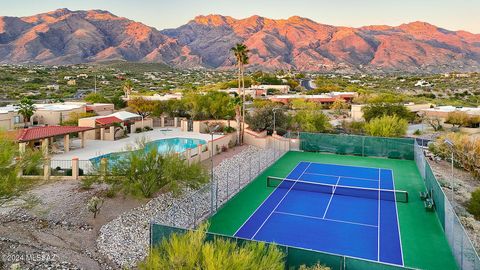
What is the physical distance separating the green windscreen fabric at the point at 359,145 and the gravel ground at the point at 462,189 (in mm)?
3051

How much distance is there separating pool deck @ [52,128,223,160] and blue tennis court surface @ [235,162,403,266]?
9414 mm

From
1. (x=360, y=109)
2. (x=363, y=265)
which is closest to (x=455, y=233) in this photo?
(x=363, y=265)

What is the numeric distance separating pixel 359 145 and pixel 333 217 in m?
Result: 19.5

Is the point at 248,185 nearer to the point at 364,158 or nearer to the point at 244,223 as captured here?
the point at 244,223

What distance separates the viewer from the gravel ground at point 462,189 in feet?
63.8

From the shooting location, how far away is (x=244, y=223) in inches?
827

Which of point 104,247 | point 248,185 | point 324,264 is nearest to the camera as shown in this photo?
point 324,264

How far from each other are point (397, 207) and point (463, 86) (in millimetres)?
105869

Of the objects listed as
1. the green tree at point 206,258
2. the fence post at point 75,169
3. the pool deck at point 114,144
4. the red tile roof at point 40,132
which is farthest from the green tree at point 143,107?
the green tree at point 206,258

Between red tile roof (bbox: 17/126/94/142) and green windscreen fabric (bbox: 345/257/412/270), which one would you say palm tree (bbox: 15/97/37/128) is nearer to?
red tile roof (bbox: 17/126/94/142)

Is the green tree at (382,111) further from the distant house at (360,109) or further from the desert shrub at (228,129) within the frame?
the desert shrub at (228,129)

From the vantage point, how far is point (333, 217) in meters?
22.2

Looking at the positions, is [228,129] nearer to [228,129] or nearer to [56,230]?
[228,129]

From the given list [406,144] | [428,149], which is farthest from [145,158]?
[428,149]
